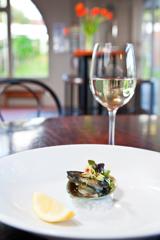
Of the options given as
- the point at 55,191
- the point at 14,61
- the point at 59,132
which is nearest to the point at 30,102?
the point at 14,61

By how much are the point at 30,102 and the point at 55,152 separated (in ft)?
23.7

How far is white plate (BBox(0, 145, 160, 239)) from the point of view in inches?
13.6

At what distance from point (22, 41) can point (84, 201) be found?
7497mm

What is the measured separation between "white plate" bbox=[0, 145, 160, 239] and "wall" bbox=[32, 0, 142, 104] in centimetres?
646

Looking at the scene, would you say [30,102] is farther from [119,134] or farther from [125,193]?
[125,193]

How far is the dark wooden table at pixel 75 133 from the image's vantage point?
86 cm

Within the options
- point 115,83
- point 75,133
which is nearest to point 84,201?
point 115,83

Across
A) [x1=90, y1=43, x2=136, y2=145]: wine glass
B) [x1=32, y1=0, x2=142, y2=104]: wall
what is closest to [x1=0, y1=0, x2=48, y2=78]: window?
[x1=32, y1=0, x2=142, y2=104]: wall

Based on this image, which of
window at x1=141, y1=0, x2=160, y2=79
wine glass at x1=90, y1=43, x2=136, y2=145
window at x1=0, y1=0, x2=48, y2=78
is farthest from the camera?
window at x1=0, y1=0, x2=48, y2=78

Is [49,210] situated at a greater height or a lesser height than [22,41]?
lesser

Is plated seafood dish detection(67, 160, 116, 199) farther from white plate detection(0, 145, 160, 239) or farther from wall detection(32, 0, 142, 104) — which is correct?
wall detection(32, 0, 142, 104)

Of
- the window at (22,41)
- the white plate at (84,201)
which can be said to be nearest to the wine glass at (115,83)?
the white plate at (84,201)

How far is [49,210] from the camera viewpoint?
400 millimetres

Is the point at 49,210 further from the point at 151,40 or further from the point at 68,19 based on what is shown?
the point at 68,19
